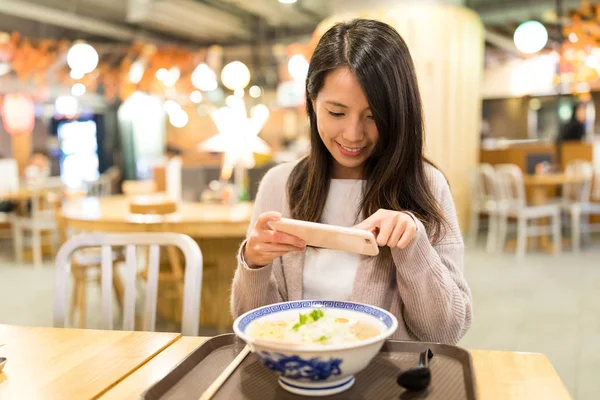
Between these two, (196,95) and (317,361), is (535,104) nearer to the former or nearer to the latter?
(196,95)

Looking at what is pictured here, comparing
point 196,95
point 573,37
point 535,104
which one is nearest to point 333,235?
point 573,37

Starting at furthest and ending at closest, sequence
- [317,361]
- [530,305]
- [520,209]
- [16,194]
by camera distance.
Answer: [16,194] → [520,209] → [530,305] → [317,361]

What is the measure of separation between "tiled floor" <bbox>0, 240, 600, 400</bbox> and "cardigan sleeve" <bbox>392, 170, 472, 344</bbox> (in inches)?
72.2

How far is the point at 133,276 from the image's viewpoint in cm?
162

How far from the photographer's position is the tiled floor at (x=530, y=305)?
3.34 m

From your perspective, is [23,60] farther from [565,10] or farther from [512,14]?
[565,10]

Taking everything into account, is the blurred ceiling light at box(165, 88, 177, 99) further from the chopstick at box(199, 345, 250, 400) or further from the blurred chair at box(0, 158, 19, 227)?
the chopstick at box(199, 345, 250, 400)

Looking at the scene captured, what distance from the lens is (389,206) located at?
141 cm

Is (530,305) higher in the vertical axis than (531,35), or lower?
lower

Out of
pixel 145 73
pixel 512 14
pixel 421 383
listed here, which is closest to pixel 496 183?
pixel 512 14

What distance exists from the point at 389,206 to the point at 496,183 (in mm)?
5456

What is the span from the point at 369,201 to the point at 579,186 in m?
6.94

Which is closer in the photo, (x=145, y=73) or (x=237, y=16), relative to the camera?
(x=237, y=16)

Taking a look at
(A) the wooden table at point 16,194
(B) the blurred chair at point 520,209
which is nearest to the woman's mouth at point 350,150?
(B) the blurred chair at point 520,209
